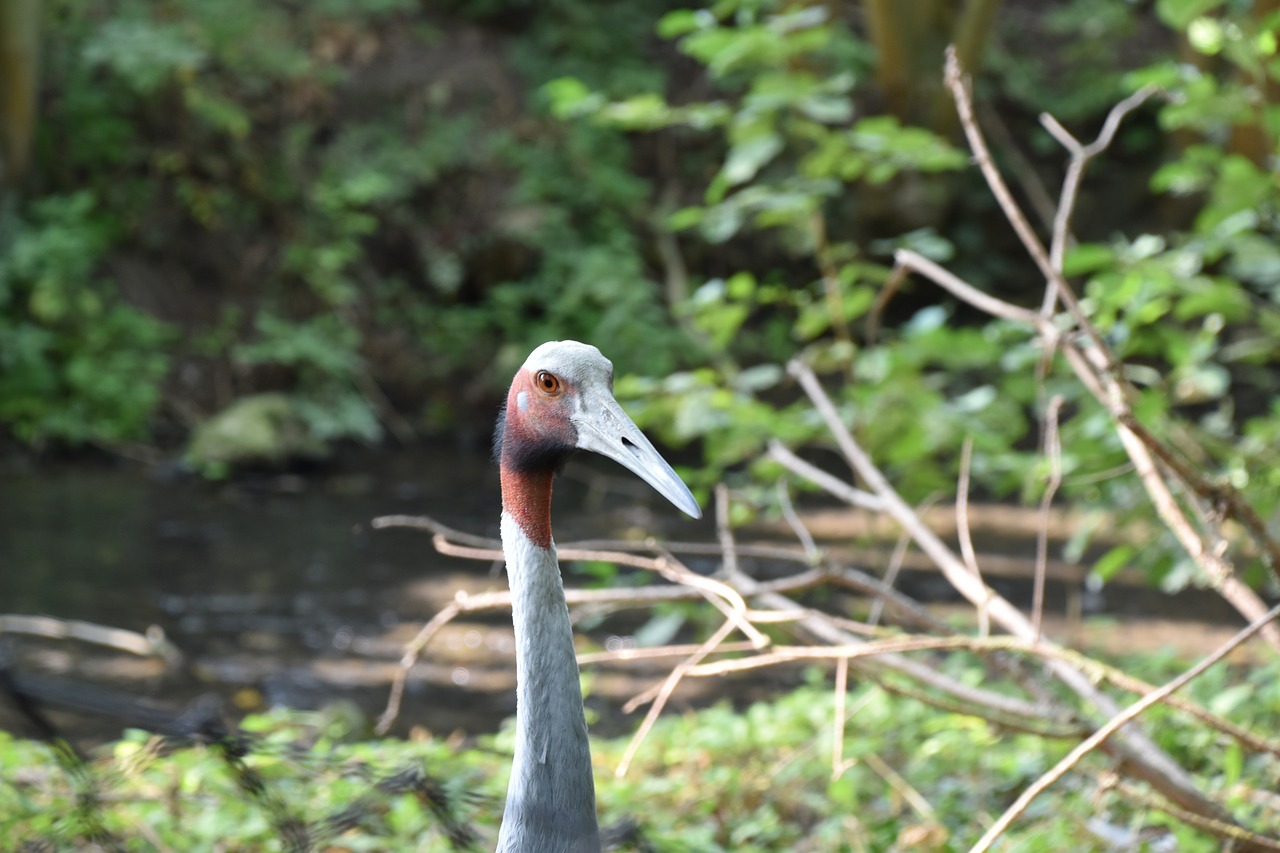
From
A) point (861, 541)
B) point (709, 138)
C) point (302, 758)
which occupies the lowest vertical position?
point (861, 541)

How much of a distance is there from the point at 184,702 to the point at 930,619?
14.5 feet

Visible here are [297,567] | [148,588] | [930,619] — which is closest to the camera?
[930,619]

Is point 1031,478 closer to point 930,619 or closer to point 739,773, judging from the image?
point 930,619

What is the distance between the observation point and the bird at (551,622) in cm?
208

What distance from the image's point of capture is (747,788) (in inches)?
157

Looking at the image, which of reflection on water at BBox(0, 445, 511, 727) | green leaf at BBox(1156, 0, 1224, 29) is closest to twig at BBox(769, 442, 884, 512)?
green leaf at BBox(1156, 0, 1224, 29)

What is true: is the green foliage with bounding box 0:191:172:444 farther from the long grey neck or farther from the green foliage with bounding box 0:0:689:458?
the long grey neck

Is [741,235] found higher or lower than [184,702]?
higher

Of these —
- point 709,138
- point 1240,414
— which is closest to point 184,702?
point 1240,414

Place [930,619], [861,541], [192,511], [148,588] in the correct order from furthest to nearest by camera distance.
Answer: [192,511], [148,588], [861,541], [930,619]

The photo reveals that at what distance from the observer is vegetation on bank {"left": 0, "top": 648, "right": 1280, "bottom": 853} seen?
10.6ft

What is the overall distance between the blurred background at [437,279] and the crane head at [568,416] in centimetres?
197

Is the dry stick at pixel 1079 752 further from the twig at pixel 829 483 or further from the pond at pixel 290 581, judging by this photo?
the pond at pixel 290 581

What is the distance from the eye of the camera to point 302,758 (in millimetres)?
2291
